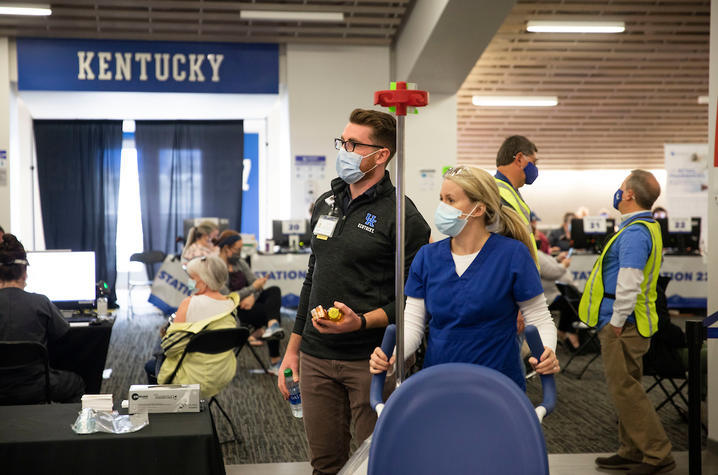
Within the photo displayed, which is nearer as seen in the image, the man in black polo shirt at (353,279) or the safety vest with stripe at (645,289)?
the man in black polo shirt at (353,279)

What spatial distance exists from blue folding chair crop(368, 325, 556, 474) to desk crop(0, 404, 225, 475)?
111cm

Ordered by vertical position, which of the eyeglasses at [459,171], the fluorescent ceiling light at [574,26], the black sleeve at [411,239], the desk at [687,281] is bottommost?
the desk at [687,281]

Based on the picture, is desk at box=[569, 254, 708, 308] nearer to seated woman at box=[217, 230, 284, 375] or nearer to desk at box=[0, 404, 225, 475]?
seated woman at box=[217, 230, 284, 375]

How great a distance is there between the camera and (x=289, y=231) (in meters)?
8.75

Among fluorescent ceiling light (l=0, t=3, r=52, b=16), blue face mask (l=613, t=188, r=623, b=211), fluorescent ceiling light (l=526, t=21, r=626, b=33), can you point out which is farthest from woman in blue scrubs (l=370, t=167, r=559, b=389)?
fluorescent ceiling light (l=0, t=3, r=52, b=16)

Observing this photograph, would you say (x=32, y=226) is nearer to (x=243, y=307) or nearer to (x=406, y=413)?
(x=243, y=307)

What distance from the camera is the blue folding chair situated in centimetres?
150

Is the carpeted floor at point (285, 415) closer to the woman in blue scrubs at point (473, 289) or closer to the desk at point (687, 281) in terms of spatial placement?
the woman in blue scrubs at point (473, 289)

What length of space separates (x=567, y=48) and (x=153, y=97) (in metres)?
5.49

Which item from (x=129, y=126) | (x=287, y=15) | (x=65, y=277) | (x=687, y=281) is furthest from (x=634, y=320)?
(x=129, y=126)

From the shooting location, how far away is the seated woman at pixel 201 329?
12.3 ft

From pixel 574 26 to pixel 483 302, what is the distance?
23.2 feet

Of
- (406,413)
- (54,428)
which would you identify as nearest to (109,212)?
(54,428)

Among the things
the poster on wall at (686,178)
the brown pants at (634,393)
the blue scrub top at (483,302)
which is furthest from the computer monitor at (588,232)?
the blue scrub top at (483,302)
